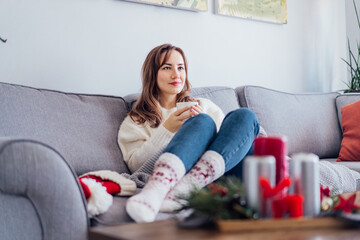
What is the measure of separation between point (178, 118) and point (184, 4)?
988 millimetres

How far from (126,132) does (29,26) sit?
2.24 feet

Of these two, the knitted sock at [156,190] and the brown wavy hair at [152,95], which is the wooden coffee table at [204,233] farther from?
the brown wavy hair at [152,95]

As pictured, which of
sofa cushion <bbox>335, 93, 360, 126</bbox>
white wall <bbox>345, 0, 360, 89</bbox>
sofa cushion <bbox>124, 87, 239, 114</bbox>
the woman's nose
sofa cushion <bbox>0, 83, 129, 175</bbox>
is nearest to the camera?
sofa cushion <bbox>0, 83, 129, 175</bbox>

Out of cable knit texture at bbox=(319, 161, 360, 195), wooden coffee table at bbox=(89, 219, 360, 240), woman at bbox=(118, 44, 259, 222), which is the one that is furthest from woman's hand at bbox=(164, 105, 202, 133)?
wooden coffee table at bbox=(89, 219, 360, 240)

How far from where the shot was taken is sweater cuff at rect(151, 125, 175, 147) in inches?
73.3

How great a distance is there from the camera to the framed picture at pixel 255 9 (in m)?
2.79

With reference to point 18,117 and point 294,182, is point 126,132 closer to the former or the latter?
point 18,117

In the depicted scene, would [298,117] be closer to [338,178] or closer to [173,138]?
[338,178]

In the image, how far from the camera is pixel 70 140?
1793 millimetres

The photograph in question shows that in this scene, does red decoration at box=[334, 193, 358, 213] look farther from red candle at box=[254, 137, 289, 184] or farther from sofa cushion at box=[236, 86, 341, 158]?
sofa cushion at box=[236, 86, 341, 158]

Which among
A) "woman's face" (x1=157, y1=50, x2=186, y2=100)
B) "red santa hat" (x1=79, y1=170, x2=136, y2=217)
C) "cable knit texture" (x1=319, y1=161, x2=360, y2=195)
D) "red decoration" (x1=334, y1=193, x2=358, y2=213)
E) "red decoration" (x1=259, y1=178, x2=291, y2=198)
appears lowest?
"cable knit texture" (x1=319, y1=161, x2=360, y2=195)

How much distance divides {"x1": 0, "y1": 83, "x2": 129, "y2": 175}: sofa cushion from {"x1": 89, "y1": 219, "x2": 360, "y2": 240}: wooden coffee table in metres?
0.73

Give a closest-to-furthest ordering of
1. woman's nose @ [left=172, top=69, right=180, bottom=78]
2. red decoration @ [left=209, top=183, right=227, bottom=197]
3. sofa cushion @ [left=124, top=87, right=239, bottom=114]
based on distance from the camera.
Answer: red decoration @ [left=209, top=183, right=227, bottom=197]
woman's nose @ [left=172, top=69, right=180, bottom=78]
sofa cushion @ [left=124, top=87, right=239, bottom=114]

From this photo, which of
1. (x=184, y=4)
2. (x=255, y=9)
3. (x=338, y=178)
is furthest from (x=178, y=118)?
(x=255, y=9)
